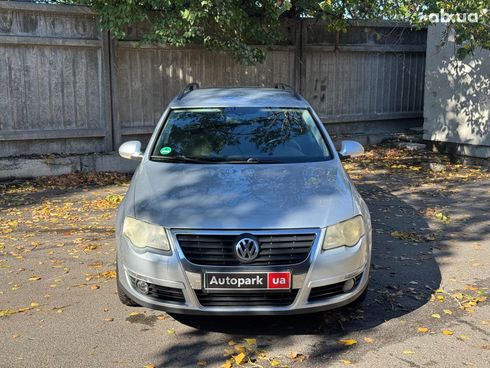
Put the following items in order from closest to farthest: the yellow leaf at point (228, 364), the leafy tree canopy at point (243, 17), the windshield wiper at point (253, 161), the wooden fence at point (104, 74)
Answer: the yellow leaf at point (228, 364) → the windshield wiper at point (253, 161) → the leafy tree canopy at point (243, 17) → the wooden fence at point (104, 74)

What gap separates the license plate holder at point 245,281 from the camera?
3.66 meters

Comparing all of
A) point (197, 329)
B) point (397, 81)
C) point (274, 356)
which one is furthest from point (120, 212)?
point (397, 81)

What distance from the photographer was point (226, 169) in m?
4.57

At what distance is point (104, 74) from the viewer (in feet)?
30.5

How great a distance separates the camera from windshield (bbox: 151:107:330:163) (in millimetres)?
4902

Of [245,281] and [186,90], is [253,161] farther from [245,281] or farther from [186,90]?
[186,90]

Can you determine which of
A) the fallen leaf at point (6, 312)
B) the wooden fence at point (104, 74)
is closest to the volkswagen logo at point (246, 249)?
the fallen leaf at point (6, 312)

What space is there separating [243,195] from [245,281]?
69cm

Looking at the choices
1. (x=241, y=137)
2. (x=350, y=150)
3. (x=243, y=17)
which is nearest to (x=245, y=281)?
(x=241, y=137)

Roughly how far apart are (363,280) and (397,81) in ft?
32.0

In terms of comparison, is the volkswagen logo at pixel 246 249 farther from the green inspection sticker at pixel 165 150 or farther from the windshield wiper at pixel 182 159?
the green inspection sticker at pixel 165 150

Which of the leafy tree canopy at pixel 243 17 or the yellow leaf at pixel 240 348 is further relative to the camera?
the leafy tree canopy at pixel 243 17

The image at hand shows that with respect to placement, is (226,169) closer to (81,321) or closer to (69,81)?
(81,321)

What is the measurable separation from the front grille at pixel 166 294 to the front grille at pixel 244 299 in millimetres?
138
